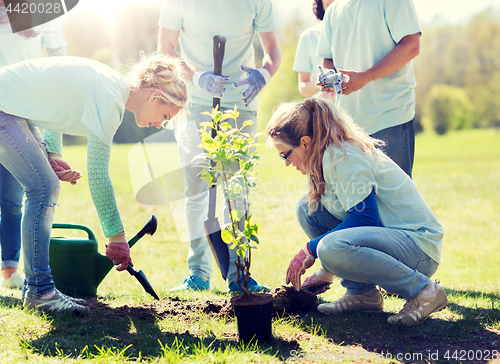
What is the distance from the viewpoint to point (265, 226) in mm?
5762

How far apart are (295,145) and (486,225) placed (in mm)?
4148

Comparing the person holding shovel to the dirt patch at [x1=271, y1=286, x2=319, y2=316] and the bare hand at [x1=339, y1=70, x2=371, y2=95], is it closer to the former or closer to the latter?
the dirt patch at [x1=271, y1=286, x2=319, y2=316]

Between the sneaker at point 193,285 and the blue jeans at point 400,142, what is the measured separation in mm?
1481

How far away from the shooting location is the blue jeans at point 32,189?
2.35 m

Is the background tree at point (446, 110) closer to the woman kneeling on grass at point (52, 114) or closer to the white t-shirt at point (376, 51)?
the white t-shirt at point (376, 51)

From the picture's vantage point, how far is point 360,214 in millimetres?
2234

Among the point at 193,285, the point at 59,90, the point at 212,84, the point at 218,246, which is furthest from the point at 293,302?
the point at 59,90

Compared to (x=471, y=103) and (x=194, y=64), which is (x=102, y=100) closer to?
(x=194, y=64)

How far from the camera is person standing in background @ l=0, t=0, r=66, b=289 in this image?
304 cm

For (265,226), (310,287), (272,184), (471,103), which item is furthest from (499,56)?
(310,287)

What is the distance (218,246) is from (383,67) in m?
1.53

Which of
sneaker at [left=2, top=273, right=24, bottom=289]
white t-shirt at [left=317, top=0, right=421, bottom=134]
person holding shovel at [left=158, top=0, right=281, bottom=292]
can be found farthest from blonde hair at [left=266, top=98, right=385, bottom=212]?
sneaker at [left=2, top=273, right=24, bottom=289]

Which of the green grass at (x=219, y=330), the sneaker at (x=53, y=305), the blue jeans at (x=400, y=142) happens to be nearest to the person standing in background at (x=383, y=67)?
the blue jeans at (x=400, y=142)

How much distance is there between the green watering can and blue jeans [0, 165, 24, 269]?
1.88 ft
